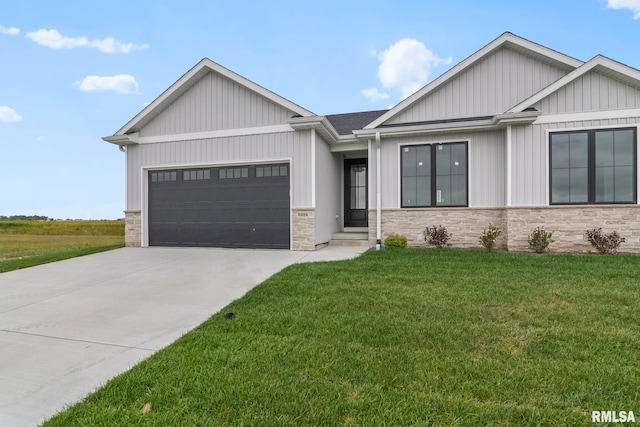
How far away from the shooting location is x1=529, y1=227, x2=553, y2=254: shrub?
8.41 meters

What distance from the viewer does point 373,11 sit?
36.1ft

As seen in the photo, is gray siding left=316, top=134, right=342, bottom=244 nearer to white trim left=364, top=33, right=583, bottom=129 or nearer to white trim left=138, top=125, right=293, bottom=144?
white trim left=138, top=125, right=293, bottom=144

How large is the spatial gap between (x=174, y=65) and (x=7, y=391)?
12.3m

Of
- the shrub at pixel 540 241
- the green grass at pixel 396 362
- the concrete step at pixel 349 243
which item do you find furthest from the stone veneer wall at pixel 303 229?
the shrub at pixel 540 241

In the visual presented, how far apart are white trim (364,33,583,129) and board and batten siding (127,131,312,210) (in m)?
2.47

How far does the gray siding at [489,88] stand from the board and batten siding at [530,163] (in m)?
1.32

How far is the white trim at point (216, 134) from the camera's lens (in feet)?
32.6

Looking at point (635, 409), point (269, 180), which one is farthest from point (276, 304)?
point (269, 180)

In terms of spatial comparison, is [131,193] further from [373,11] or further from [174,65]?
[373,11]

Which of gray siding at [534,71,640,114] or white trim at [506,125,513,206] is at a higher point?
gray siding at [534,71,640,114]

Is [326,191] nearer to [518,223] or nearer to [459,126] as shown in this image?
[459,126]

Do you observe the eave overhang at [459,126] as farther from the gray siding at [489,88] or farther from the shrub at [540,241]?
the shrub at [540,241]

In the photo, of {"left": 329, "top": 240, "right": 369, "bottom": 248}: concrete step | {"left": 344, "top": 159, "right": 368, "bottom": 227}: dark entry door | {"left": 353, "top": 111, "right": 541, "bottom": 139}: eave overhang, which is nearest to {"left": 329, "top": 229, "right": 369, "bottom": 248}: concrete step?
{"left": 329, "top": 240, "right": 369, "bottom": 248}: concrete step

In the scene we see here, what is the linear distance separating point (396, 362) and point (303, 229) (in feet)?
22.9
